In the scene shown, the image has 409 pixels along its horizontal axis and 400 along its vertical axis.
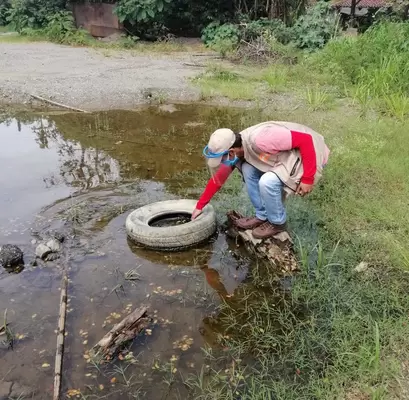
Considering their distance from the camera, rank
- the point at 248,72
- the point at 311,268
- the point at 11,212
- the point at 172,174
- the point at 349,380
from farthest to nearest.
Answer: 1. the point at 248,72
2. the point at 172,174
3. the point at 11,212
4. the point at 311,268
5. the point at 349,380

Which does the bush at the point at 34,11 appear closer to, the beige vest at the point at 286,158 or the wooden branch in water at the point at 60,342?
the beige vest at the point at 286,158

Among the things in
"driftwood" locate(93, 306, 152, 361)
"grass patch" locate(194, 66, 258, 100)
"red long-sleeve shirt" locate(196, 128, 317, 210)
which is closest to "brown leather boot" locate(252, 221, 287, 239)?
"red long-sleeve shirt" locate(196, 128, 317, 210)

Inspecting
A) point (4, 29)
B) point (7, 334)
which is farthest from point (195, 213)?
point (4, 29)

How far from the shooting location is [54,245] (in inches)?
165

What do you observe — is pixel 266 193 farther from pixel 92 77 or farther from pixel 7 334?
pixel 92 77

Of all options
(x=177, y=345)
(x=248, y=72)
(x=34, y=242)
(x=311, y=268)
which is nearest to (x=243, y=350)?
(x=177, y=345)

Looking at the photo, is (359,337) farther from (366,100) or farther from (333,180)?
(366,100)

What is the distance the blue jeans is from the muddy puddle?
51 cm

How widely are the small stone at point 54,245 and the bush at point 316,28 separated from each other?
10200mm

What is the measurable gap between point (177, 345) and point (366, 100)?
6.34m

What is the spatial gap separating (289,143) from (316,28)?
33.6 ft

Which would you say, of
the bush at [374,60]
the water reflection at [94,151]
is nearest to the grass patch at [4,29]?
the water reflection at [94,151]

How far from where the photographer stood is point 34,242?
171 inches

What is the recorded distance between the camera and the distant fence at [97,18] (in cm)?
1493
